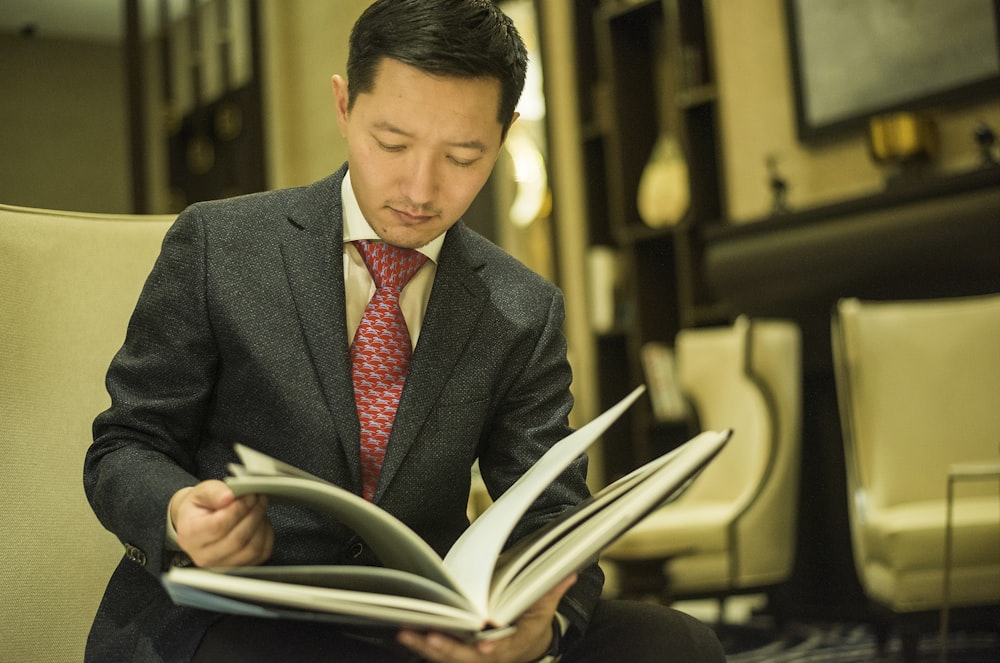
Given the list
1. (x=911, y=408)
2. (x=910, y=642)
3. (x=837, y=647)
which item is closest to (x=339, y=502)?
(x=910, y=642)

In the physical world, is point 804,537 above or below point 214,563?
below

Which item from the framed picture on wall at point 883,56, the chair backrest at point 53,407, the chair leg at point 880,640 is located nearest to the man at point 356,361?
the chair backrest at point 53,407

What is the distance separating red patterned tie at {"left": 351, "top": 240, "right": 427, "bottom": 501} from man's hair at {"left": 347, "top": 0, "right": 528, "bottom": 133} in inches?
6.7

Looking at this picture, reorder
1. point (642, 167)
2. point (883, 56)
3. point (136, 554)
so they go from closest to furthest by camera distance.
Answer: point (136, 554) → point (883, 56) → point (642, 167)

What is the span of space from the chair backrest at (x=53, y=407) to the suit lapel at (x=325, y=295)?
36 cm

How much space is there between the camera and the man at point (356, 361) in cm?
90

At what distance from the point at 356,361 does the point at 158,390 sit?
19cm

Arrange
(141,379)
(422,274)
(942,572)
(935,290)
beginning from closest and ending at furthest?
(141,379)
(422,274)
(942,572)
(935,290)

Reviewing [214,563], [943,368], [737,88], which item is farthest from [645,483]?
[737,88]

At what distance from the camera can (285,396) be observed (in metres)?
0.96

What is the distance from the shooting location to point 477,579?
0.71 m

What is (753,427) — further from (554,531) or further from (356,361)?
(554,531)

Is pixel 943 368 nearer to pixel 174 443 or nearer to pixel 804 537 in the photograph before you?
pixel 804 537

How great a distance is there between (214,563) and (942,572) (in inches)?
78.0
